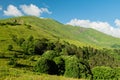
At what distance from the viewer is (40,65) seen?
106 m

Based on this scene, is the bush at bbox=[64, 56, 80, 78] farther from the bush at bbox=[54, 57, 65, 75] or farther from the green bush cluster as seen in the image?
the green bush cluster

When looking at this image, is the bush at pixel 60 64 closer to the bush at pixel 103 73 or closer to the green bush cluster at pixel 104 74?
the green bush cluster at pixel 104 74

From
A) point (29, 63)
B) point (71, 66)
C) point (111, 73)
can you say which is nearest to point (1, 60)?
point (29, 63)

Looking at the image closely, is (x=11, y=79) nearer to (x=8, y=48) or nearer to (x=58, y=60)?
(x=58, y=60)

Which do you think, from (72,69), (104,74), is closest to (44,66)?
(72,69)

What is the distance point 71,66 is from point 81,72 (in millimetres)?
6156

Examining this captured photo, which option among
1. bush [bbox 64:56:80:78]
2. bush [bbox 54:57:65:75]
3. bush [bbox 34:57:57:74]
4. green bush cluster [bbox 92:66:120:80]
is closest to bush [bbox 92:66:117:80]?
green bush cluster [bbox 92:66:120:80]

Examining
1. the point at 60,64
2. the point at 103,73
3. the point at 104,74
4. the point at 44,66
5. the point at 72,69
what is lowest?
the point at 104,74

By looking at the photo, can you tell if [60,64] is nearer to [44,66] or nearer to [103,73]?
[44,66]

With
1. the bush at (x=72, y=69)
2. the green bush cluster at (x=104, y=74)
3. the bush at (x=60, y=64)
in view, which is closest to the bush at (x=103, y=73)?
the green bush cluster at (x=104, y=74)

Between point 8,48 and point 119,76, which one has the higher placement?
point 8,48

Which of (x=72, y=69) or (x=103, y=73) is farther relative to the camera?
(x=103, y=73)

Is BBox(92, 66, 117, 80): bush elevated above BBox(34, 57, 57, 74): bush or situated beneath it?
situated beneath

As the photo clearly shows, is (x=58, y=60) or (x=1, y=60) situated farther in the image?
(x=1, y=60)
